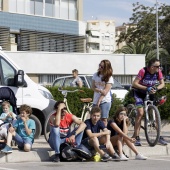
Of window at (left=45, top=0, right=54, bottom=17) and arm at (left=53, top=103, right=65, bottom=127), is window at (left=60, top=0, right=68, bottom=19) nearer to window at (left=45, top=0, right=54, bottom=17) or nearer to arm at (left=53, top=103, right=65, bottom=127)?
window at (left=45, top=0, right=54, bottom=17)

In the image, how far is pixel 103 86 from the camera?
13070mm

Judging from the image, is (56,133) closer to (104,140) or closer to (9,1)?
(104,140)

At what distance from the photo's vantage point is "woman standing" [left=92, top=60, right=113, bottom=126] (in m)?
12.9

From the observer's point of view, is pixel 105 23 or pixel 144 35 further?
pixel 105 23

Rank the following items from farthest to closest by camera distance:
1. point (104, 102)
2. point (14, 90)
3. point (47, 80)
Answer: point (47, 80) < point (14, 90) < point (104, 102)

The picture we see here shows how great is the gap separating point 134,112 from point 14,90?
2.98 m

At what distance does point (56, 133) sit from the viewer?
11.8 meters

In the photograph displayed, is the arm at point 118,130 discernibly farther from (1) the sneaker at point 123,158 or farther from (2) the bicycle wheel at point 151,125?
(2) the bicycle wheel at point 151,125

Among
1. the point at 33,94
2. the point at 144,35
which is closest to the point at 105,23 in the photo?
the point at 144,35

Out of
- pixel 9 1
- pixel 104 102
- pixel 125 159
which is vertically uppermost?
pixel 9 1

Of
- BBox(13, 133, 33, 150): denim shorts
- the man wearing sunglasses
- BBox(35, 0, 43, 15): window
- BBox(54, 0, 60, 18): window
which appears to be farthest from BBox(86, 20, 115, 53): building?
BBox(13, 133, 33, 150): denim shorts

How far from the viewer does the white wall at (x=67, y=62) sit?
41.1 metres

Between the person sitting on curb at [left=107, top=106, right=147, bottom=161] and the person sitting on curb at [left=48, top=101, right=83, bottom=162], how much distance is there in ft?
2.25

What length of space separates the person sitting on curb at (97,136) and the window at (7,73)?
129 inches
